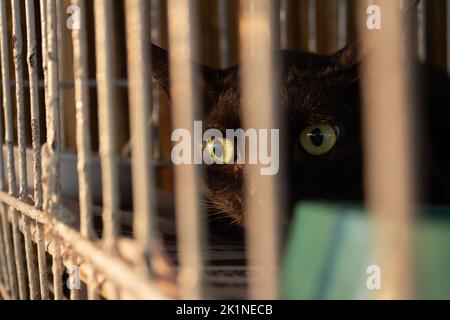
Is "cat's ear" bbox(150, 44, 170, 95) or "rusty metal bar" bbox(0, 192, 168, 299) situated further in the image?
"cat's ear" bbox(150, 44, 170, 95)

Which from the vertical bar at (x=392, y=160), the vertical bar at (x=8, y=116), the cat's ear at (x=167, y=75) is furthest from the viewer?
the cat's ear at (x=167, y=75)

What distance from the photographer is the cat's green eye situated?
80 centimetres

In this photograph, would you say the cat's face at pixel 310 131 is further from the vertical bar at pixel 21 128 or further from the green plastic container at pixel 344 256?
the green plastic container at pixel 344 256

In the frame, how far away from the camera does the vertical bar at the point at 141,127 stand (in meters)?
0.36

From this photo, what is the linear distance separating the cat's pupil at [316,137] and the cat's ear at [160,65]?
27 centimetres

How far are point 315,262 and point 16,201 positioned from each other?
1.60 feet

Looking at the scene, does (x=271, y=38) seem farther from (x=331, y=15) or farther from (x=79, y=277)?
(x=331, y=15)

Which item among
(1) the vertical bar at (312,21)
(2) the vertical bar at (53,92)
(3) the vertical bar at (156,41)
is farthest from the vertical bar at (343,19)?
(2) the vertical bar at (53,92)

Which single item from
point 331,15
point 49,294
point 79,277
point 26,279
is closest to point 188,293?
point 79,277

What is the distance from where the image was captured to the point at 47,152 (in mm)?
542

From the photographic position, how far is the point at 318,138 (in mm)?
811

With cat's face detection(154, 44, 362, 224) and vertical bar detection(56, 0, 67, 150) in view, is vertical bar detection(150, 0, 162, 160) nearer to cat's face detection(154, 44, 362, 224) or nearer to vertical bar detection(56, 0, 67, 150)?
vertical bar detection(56, 0, 67, 150)

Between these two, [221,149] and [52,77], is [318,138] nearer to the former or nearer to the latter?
[221,149]

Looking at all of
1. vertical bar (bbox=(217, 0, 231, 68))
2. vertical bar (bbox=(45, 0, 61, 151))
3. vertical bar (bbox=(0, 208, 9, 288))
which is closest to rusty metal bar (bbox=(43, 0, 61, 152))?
vertical bar (bbox=(45, 0, 61, 151))
